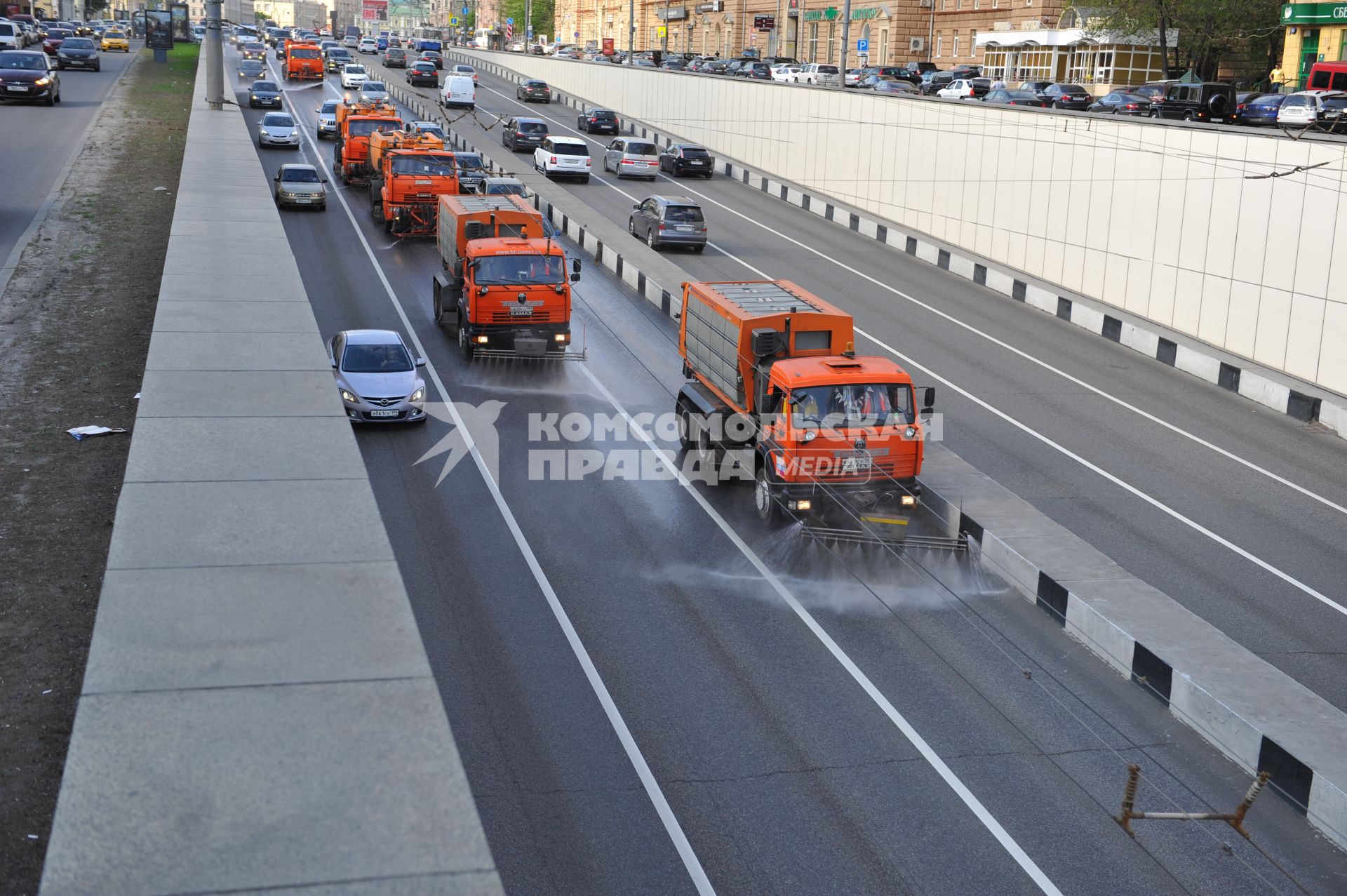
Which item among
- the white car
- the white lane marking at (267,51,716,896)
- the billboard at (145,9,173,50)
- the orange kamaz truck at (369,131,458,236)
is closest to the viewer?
the white lane marking at (267,51,716,896)

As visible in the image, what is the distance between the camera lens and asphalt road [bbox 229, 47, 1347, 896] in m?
9.46

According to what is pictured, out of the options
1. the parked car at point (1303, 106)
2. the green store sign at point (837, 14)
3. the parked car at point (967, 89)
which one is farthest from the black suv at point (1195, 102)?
the green store sign at point (837, 14)

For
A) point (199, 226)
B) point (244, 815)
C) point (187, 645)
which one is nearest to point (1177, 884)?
point (244, 815)

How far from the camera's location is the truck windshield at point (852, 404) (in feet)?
51.6

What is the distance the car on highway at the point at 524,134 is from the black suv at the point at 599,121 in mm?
7547

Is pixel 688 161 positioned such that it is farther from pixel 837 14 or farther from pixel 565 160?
pixel 837 14

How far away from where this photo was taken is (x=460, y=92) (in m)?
65.7

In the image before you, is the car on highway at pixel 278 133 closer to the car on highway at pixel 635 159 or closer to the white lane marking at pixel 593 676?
the car on highway at pixel 635 159

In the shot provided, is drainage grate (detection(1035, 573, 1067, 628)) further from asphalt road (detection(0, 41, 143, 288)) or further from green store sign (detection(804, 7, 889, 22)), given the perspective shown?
green store sign (detection(804, 7, 889, 22))

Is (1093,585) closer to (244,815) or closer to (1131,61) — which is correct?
(244,815)

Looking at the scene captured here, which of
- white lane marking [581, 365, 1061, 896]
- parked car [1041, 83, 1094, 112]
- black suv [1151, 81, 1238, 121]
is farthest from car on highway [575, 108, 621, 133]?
white lane marking [581, 365, 1061, 896]

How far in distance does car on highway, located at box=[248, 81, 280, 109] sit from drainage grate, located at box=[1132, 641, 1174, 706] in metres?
55.8

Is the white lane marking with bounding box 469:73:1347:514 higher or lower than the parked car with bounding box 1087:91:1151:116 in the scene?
lower

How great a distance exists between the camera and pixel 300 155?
159 feet
